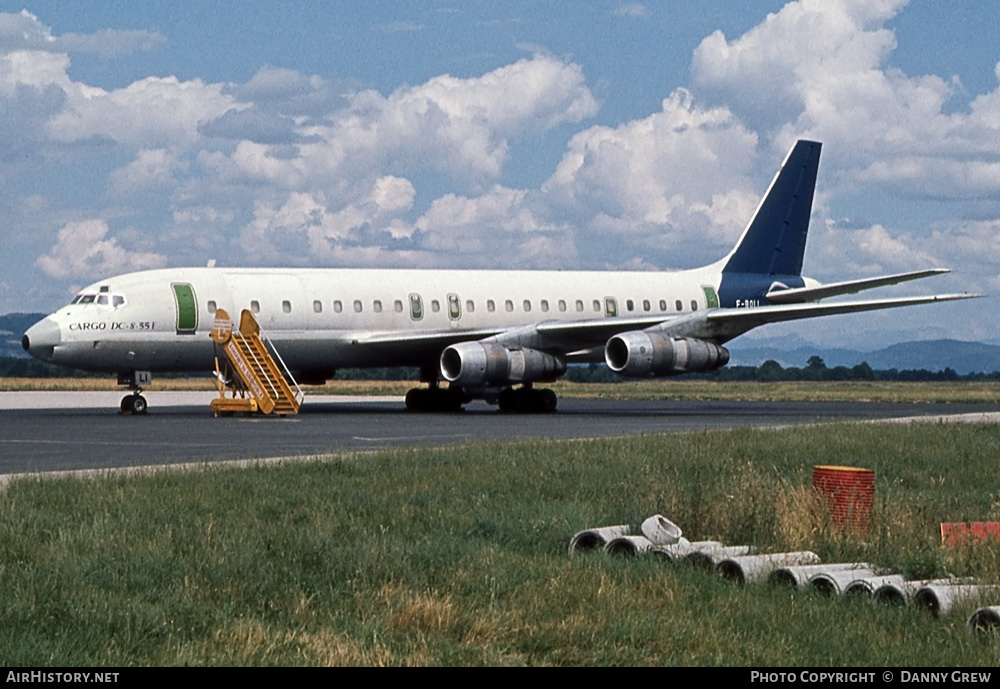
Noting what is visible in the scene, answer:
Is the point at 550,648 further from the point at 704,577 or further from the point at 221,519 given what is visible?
the point at 221,519

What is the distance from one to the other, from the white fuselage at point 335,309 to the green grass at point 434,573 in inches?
702

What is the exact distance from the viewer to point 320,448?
72.2 feet

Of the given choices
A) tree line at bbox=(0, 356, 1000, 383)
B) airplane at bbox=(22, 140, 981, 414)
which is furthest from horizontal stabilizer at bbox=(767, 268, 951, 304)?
tree line at bbox=(0, 356, 1000, 383)

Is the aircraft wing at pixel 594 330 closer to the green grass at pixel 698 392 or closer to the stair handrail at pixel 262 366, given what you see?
the stair handrail at pixel 262 366

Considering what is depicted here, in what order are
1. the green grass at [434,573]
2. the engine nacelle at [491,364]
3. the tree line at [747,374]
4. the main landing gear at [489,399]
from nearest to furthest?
the green grass at [434,573] < the engine nacelle at [491,364] < the main landing gear at [489,399] < the tree line at [747,374]

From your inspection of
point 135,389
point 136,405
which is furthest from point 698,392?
point 136,405

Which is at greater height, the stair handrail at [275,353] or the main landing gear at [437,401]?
the stair handrail at [275,353]

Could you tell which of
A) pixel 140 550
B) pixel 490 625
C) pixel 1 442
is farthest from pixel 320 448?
pixel 490 625

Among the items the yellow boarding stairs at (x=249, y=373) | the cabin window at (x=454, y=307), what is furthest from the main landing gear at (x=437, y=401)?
the yellow boarding stairs at (x=249, y=373)

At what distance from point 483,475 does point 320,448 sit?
22.1 feet

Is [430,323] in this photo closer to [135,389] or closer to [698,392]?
[135,389]

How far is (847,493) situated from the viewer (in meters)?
12.3

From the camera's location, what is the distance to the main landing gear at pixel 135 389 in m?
33.4

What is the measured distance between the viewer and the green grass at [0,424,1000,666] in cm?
771
